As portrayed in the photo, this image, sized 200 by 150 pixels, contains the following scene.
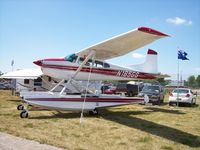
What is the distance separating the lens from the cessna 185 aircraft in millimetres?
11586

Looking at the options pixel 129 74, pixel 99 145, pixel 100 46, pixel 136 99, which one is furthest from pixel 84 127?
pixel 129 74

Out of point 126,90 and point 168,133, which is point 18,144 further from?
point 126,90

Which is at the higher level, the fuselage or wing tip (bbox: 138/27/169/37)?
wing tip (bbox: 138/27/169/37)

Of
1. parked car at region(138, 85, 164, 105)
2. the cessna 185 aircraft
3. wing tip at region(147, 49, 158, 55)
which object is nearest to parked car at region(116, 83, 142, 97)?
parked car at region(138, 85, 164, 105)

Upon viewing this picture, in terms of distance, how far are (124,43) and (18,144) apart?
6.78 metres

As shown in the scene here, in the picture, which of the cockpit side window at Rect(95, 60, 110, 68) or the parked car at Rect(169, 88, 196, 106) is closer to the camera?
the cockpit side window at Rect(95, 60, 110, 68)

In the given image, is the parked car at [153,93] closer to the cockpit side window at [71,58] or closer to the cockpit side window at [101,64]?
the cockpit side window at [101,64]

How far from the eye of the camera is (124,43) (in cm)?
1175

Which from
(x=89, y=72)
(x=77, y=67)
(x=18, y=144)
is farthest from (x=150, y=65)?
A: (x=18, y=144)

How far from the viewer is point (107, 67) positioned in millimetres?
14148

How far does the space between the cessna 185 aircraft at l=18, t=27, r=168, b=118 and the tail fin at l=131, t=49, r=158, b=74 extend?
1.07ft

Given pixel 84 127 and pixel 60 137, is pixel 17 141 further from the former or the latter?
pixel 84 127

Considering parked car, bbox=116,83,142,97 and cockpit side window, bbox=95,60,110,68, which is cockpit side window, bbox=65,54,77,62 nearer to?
cockpit side window, bbox=95,60,110,68

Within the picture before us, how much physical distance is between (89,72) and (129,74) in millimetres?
2550
